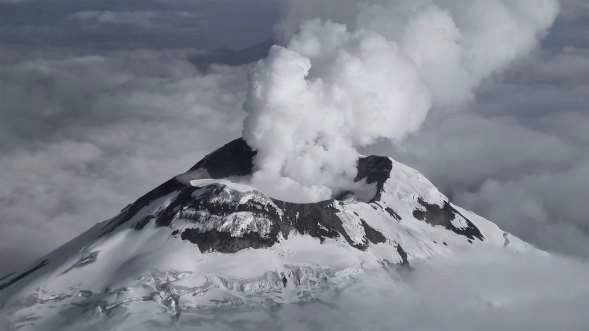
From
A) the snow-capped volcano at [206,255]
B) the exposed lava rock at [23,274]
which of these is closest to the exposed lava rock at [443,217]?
the snow-capped volcano at [206,255]

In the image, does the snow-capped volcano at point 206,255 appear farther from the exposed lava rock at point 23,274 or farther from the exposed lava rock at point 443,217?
the exposed lava rock at point 443,217

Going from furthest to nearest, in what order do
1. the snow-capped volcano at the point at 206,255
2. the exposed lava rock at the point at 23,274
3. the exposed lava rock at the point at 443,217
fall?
the exposed lava rock at the point at 443,217 → the exposed lava rock at the point at 23,274 → the snow-capped volcano at the point at 206,255

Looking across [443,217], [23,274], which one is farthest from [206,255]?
[443,217]

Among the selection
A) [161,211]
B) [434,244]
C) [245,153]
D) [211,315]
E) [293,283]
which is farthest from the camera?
[245,153]

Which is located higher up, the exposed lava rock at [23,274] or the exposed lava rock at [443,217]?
the exposed lava rock at [443,217]

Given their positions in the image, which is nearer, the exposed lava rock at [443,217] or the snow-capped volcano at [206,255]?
the snow-capped volcano at [206,255]

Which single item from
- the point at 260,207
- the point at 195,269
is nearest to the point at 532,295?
the point at 260,207

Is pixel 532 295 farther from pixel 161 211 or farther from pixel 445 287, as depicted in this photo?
pixel 161 211

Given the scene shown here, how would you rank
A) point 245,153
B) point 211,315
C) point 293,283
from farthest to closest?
point 245,153 < point 293,283 < point 211,315

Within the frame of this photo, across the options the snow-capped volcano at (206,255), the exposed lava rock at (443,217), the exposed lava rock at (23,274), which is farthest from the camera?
the exposed lava rock at (443,217)
